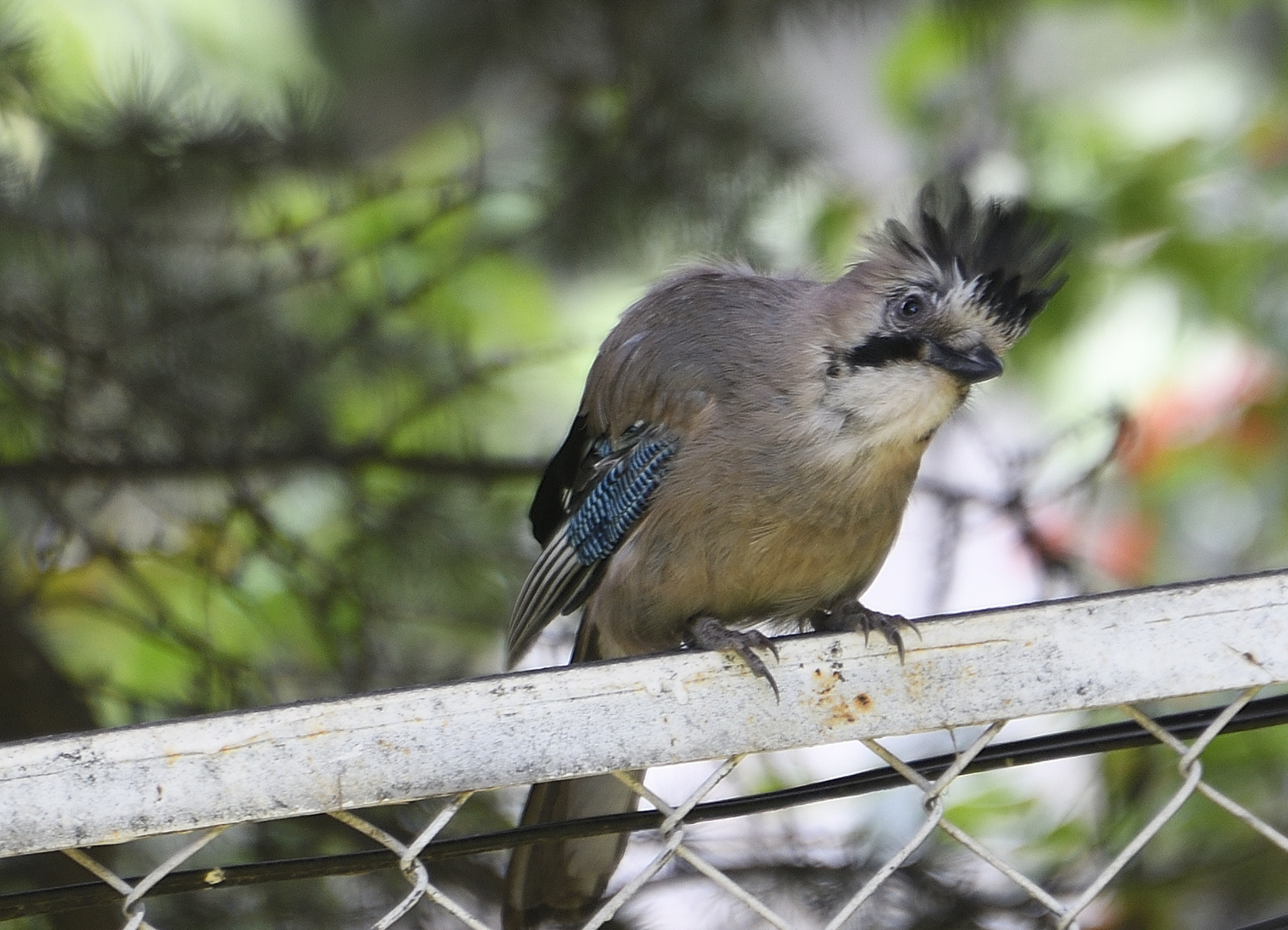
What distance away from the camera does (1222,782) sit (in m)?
2.92

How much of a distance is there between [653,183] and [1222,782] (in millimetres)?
1983

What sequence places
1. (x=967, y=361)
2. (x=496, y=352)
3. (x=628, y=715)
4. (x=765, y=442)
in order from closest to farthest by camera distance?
(x=628, y=715) → (x=967, y=361) → (x=765, y=442) → (x=496, y=352)

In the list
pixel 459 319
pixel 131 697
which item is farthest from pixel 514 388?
pixel 131 697

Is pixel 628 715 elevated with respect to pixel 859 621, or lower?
lower

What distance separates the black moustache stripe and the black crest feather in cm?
14

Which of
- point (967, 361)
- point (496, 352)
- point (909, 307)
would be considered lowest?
point (967, 361)

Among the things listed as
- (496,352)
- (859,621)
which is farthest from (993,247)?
(496,352)

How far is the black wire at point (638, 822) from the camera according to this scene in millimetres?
1373

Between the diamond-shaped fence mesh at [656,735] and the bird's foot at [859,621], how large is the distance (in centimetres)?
10

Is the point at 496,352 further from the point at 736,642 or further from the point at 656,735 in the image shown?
the point at 656,735

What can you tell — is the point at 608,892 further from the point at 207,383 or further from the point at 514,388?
the point at 514,388

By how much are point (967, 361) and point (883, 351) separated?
0.47 feet

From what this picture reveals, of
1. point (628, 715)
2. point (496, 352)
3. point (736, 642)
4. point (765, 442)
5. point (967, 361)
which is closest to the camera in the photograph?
point (628, 715)

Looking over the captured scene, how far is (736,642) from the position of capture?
183cm
